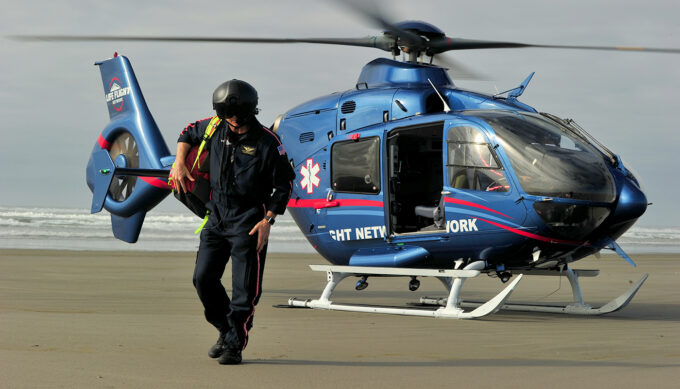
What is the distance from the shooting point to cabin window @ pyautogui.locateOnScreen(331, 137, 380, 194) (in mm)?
8719

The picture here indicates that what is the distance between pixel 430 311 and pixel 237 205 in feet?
11.2

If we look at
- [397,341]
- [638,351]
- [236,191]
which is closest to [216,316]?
[236,191]

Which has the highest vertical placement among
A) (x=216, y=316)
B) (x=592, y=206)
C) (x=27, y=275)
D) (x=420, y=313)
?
(x=592, y=206)

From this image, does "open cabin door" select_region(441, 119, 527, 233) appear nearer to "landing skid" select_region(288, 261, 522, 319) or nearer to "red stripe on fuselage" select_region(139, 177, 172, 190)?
"landing skid" select_region(288, 261, 522, 319)

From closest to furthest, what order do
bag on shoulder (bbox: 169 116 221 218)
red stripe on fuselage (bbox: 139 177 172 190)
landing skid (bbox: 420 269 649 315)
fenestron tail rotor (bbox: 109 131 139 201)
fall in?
bag on shoulder (bbox: 169 116 221 218) → landing skid (bbox: 420 269 649 315) → red stripe on fuselage (bbox: 139 177 172 190) → fenestron tail rotor (bbox: 109 131 139 201)

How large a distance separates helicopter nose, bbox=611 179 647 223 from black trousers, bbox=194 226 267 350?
12.9 feet

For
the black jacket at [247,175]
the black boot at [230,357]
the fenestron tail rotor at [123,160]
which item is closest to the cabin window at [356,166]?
the fenestron tail rotor at [123,160]

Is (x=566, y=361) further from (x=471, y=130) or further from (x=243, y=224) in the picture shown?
(x=471, y=130)

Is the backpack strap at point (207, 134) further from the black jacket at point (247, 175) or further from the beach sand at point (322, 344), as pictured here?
the beach sand at point (322, 344)

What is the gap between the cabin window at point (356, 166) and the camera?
8719 mm

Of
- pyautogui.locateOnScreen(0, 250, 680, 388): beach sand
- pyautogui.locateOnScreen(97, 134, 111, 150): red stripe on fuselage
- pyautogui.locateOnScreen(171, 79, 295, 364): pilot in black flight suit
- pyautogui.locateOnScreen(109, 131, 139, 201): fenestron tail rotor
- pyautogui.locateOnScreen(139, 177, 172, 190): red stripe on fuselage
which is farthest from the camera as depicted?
pyautogui.locateOnScreen(97, 134, 111, 150): red stripe on fuselage

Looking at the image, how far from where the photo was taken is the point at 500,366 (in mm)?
5180

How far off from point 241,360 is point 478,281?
9075mm

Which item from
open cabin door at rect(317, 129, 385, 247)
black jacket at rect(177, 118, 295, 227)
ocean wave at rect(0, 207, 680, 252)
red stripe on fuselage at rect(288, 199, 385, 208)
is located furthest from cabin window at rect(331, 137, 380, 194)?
ocean wave at rect(0, 207, 680, 252)
